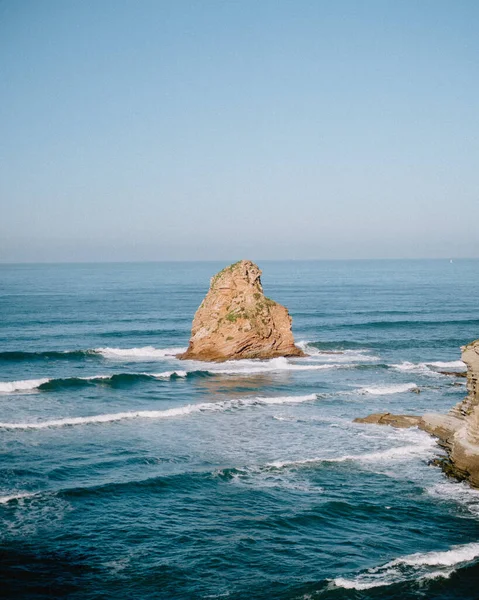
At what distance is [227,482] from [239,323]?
2573 cm

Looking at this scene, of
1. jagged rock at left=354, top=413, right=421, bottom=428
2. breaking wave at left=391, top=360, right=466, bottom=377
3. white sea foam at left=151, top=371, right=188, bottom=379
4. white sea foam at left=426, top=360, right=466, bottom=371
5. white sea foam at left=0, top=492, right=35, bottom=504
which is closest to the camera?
white sea foam at left=0, top=492, right=35, bottom=504

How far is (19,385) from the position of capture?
140 feet

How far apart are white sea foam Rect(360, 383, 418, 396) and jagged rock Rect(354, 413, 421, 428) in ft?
22.8

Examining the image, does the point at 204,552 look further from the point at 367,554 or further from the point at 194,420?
the point at 194,420

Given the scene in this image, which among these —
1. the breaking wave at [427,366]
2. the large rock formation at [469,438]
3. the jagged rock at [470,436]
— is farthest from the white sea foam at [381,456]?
the breaking wave at [427,366]

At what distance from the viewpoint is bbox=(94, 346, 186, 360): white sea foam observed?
54.9m

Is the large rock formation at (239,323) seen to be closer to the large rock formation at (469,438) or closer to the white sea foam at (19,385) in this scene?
the white sea foam at (19,385)

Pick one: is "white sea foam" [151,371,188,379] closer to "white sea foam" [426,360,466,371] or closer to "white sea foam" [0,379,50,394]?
"white sea foam" [0,379,50,394]

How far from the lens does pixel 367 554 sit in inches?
782

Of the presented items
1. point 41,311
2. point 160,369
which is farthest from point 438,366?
point 41,311

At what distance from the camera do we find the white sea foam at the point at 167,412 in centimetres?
3334

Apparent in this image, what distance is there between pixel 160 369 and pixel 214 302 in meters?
6.96

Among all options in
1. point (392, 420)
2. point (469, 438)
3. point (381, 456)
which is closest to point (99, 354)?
point (392, 420)

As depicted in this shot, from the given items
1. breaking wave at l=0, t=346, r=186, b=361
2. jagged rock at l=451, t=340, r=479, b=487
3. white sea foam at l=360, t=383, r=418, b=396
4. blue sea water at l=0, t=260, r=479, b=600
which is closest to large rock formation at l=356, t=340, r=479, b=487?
jagged rock at l=451, t=340, r=479, b=487
